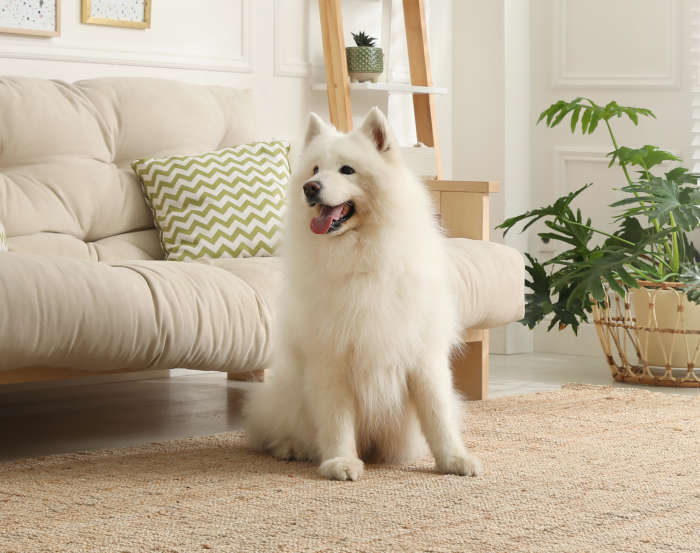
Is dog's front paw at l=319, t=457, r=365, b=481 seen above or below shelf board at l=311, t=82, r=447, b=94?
below

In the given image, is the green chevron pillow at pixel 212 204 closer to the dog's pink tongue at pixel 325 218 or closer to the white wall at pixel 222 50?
the white wall at pixel 222 50

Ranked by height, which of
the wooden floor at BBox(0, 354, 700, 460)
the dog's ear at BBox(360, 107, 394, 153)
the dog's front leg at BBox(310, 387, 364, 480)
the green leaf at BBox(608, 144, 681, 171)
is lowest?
the wooden floor at BBox(0, 354, 700, 460)

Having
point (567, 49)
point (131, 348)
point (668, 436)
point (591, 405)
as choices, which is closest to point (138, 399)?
point (131, 348)

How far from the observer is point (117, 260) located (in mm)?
2973

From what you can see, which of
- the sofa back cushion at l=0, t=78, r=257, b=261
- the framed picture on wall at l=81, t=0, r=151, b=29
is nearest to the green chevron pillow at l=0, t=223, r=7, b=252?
the sofa back cushion at l=0, t=78, r=257, b=261

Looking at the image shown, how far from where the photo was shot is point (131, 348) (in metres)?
2.25

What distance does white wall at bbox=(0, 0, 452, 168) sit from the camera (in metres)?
3.46

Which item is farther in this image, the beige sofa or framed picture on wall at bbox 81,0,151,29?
framed picture on wall at bbox 81,0,151,29

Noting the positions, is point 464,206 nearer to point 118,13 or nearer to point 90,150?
point 90,150

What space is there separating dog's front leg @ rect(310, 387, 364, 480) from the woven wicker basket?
1735 millimetres

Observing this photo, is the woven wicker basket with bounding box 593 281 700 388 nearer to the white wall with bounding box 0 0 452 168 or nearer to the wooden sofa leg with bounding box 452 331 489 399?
the wooden sofa leg with bounding box 452 331 489 399

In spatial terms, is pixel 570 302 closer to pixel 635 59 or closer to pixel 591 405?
pixel 591 405

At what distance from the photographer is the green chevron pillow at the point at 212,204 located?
301 centimetres

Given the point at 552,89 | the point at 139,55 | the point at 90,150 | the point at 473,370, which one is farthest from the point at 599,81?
the point at 90,150
